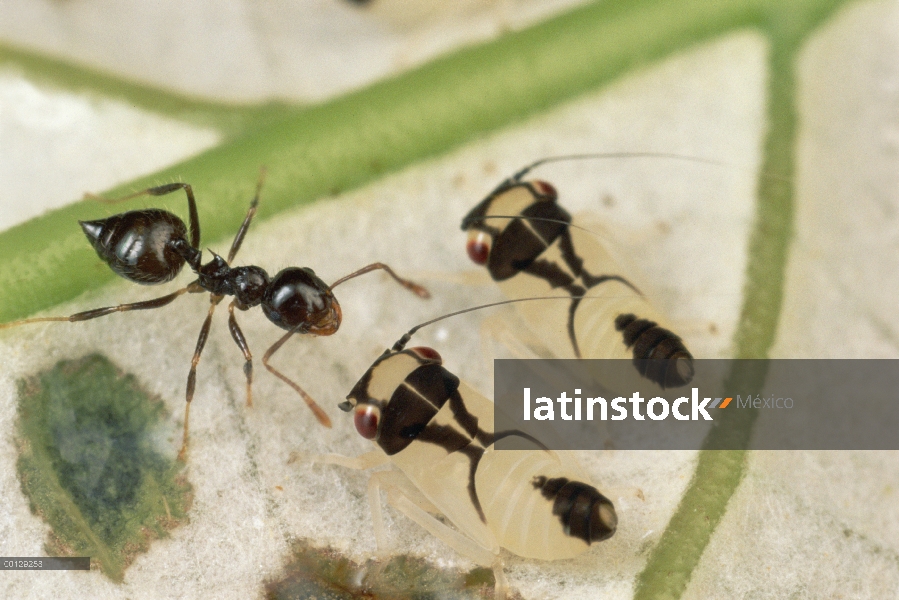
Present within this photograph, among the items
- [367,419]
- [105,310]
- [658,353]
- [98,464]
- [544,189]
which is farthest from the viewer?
[544,189]

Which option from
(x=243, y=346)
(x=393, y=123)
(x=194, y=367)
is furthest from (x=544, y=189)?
(x=194, y=367)

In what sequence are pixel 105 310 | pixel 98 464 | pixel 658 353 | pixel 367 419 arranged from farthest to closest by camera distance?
pixel 658 353, pixel 105 310, pixel 367 419, pixel 98 464

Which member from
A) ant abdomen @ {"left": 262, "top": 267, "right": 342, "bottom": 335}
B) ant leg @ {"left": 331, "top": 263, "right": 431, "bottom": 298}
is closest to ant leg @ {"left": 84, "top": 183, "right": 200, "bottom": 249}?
ant abdomen @ {"left": 262, "top": 267, "right": 342, "bottom": 335}

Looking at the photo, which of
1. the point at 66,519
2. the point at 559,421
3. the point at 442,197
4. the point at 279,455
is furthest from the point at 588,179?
the point at 66,519

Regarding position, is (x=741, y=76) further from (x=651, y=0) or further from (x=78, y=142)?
(x=78, y=142)

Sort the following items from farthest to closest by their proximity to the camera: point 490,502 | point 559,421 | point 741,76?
point 741,76 < point 559,421 < point 490,502

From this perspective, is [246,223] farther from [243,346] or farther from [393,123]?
[393,123]

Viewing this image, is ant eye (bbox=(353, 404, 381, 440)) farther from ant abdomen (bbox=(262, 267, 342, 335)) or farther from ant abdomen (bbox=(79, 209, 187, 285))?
ant abdomen (bbox=(79, 209, 187, 285))
